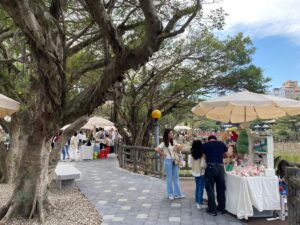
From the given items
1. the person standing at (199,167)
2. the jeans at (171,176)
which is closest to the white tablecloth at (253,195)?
the person standing at (199,167)

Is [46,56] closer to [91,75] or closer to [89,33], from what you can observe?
[89,33]

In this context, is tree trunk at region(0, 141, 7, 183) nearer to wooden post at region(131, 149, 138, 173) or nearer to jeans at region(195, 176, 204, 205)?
wooden post at region(131, 149, 138, 173)

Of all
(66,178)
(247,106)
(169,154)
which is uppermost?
(247,106)

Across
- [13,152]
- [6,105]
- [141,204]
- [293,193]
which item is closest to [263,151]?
[141,204]

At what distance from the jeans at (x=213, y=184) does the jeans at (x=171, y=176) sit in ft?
3.78

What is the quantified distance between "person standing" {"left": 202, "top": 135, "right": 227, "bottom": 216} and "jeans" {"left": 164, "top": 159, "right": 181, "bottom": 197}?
1.15m

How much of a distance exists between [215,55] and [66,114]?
11.1 m

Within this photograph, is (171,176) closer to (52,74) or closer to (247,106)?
(247,106)

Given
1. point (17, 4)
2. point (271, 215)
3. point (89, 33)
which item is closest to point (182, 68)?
point (89, 33)

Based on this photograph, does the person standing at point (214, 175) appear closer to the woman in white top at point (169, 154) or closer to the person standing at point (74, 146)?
the woman in white top at point (169, 154)

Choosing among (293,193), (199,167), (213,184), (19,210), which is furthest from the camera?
(199,167)

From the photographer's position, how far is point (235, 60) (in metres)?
16.0

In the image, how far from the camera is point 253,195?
5871 mm

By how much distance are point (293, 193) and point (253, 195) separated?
2541 millimetres
